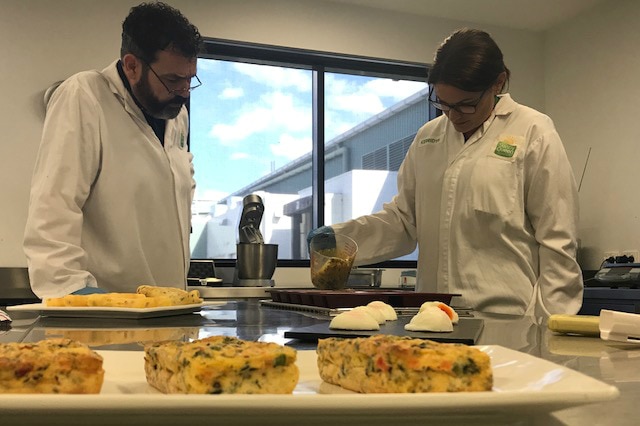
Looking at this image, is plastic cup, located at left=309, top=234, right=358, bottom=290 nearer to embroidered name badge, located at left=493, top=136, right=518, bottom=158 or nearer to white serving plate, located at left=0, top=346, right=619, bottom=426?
embroidered name badge, located at left=493, top=136, right=518, bottom=158

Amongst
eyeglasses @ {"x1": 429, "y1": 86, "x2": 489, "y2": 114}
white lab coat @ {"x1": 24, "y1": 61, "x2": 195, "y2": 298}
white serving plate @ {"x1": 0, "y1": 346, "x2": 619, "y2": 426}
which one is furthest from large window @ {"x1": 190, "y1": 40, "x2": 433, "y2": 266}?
white serving plate @ {"x1": 0, "y1": 346, "x2": 619, "y2": 426}

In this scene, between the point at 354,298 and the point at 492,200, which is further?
the point at 492,200

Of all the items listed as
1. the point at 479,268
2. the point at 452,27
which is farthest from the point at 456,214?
the point at 452,27

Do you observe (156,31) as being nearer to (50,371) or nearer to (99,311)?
(99,311)

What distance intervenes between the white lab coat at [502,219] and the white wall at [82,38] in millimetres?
1902

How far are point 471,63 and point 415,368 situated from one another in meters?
1.55

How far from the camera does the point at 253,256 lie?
274 cm

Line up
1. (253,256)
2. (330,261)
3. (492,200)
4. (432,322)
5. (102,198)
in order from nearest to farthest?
1. (432,322)
2. (330,261)
3. (102,198)
4. (492,200)
5. (253,256)

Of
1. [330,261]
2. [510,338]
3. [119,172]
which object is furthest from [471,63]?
[510,338]

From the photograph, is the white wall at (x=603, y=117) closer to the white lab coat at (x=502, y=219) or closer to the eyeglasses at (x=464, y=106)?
the white lab coat at (x=502, y=219)

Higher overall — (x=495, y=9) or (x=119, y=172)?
(x=495, y=9)

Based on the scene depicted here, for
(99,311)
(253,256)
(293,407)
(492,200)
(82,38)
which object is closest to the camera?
(293,407)

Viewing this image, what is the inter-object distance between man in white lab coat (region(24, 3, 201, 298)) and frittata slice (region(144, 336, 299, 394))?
1.09 meters

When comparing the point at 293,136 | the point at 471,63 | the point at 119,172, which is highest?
the point at 293,136
